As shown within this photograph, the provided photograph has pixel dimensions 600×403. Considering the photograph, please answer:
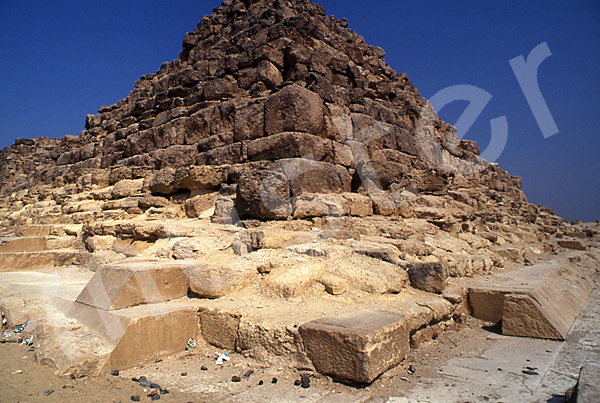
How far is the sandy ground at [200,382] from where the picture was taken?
218 centimetres

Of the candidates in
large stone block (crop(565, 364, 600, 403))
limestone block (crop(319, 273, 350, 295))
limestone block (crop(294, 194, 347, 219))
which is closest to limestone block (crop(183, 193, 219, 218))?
limestone block (crop(294, 194, 347, 219))

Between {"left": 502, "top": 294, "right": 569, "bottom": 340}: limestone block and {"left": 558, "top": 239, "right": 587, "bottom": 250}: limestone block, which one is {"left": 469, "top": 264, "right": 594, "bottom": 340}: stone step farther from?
{"left": 558, "top": 239, "right": 587, "bottom": 250}: limestone block

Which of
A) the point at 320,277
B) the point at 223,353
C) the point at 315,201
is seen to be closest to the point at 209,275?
the point at 223,353

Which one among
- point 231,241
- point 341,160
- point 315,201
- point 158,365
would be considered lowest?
point 158,365

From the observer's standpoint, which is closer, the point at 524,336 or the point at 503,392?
the point at 503,392

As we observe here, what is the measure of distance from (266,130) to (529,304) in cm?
384

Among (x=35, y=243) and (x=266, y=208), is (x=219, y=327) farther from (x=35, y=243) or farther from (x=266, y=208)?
(x=35, y=243)

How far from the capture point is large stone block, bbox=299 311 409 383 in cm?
216

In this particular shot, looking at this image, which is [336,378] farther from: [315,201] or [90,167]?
[90,167]

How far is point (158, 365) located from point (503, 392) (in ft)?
7.49

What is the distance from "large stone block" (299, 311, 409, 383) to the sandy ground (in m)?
0.09

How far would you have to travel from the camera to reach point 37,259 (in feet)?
19.0

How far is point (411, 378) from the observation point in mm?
2408

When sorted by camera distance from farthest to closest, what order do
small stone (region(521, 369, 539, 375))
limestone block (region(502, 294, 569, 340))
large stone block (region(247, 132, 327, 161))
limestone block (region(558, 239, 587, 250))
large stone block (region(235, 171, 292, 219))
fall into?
limestone block (region(558, 239, 587, 250)) → large stone block (region(247, 132, 327, 161)) → large stone block (region(235, 171, 292, 219)) → limestone block (region(502, 294, 569, 340)) → small stone (region(521, 369, 539, 375))
